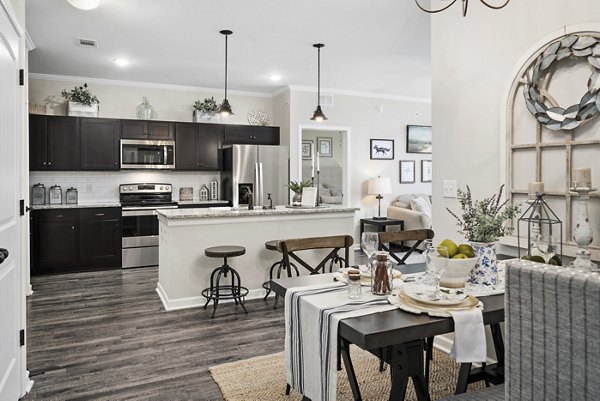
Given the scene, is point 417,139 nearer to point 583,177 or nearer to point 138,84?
point 138,84

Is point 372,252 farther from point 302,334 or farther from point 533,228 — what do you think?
point 533,228

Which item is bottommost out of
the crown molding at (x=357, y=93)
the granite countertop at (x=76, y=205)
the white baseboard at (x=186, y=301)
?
the white baseboard at (x=186, y=301)

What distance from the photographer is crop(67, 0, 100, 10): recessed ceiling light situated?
347cm

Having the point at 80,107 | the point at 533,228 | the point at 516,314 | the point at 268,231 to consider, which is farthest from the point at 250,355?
the point at 80,107

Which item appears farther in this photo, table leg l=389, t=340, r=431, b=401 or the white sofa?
the white sofa

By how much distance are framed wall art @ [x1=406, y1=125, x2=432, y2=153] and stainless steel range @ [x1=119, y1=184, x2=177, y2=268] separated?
14.3 ft

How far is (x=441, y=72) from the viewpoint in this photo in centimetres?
323

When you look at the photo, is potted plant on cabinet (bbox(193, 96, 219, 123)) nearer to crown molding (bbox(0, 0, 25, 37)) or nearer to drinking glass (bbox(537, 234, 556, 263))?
crown molding (bbox(0, 0, 25, 37))

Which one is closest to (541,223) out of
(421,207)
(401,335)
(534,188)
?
(534,188)

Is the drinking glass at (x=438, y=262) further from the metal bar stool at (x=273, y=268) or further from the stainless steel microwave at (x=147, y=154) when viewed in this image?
the stainless steel microwave at (x=147, y=154)

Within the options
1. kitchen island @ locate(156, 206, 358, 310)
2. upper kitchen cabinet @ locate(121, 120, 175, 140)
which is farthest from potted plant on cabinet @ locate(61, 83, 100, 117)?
kitchen island @ locate(156, 206, 358, 310)

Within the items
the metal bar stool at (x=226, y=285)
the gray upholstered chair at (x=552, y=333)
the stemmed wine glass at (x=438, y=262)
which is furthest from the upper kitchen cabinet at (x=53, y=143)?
the gray upholstered chair at (x=552, y=333)

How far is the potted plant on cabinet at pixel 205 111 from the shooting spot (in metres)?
6.77

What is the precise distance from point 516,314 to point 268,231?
353cm
